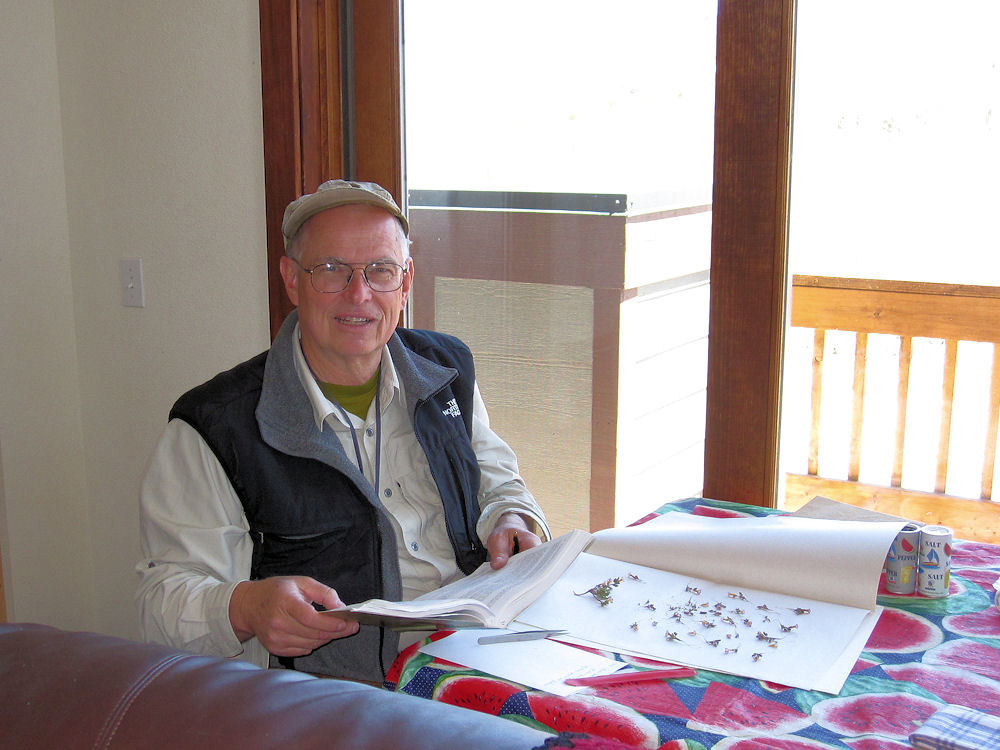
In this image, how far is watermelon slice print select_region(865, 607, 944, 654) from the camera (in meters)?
1.00

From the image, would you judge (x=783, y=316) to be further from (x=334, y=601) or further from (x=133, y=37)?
(x=133, y=37)

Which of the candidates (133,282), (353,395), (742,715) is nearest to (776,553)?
(742,715)

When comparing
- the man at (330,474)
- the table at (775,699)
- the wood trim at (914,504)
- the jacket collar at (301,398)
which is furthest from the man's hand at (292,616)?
the wood trim at (914,504)

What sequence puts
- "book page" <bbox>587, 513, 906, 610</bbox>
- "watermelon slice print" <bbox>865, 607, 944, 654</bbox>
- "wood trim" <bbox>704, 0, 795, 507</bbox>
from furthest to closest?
"wood trim" <bbox>704, 0, 795, 507</bbox> → "book page" <bbox>587, 513, 906, 610</bbox> → "watermelon slice print" <bbox>865, 607, 944, 654</bbox>

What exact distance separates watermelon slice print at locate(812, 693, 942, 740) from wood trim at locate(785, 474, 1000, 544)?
892 millimetres

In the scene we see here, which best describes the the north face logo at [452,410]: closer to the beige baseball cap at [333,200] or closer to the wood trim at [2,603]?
the beige baseball cap at [333,200]

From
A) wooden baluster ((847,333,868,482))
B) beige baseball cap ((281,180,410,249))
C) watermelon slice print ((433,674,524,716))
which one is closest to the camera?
watermelon slice print ((433,674,524,716))

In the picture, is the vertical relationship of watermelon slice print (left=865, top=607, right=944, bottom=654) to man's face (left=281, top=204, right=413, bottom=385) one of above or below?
below

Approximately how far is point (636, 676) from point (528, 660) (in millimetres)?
110

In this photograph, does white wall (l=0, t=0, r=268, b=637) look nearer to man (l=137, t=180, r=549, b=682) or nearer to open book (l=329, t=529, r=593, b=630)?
man (l=137, t=180, r=549, b=682)

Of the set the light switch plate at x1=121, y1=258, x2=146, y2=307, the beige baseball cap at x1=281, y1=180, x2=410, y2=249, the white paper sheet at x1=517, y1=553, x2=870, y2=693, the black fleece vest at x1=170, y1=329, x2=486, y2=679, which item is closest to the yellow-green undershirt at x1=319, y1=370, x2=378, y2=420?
the black fleece vest at x1=170, y1=329, x2=486, y2=679

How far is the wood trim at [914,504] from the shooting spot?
1728 mm

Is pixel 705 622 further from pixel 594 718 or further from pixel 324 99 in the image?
pixel 324 99

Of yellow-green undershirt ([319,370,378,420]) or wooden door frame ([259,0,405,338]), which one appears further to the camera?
wooden door frame ([259,0,405,338])
